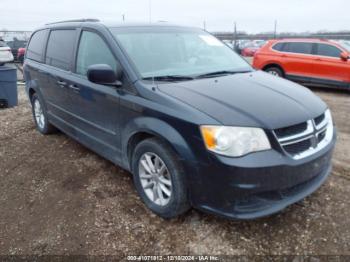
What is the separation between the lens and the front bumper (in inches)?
92.8

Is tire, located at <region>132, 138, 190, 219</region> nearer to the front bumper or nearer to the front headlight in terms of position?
the front bumper

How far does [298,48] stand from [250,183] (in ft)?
27.9

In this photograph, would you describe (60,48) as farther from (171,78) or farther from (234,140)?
(234,140)

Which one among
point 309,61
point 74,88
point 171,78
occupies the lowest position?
point 309,61

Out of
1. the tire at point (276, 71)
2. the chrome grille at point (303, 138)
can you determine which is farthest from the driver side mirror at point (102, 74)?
the tire at point (276, 71)

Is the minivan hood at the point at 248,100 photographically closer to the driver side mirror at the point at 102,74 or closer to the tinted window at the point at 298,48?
the driver side mirror at the point at 102,74

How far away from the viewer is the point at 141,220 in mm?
2971

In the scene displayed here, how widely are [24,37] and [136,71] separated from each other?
75.6ft

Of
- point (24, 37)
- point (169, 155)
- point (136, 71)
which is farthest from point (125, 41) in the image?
point (24, 37)

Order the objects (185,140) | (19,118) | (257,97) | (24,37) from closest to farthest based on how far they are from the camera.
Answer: (185,140) → (257,97) → (19,118) → (24,37)

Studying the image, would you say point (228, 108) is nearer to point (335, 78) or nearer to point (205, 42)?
point (205, 42)

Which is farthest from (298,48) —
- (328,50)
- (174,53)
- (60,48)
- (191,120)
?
(191,120)

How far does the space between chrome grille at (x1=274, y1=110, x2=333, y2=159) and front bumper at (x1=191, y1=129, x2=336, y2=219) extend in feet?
0.24

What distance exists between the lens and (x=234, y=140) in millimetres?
2381
